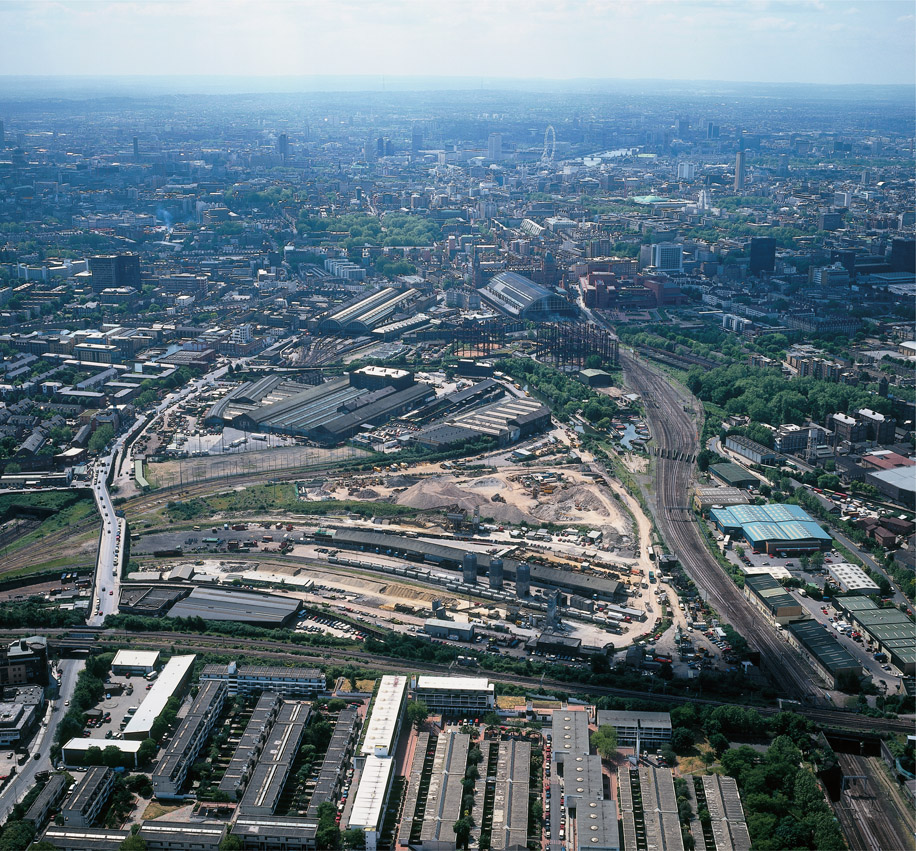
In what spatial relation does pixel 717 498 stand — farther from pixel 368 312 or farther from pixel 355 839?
pixel 368 312

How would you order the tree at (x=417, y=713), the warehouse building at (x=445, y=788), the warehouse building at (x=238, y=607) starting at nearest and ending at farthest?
the warehouse building at (x=445, y=788) → the tree at (x=417, y=713) → the warehouse building at (x=238, y=607)

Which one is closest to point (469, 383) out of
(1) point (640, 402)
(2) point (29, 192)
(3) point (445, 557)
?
(1) point (640, 402)

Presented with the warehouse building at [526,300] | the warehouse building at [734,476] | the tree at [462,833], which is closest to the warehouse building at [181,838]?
the tree at [462,833]

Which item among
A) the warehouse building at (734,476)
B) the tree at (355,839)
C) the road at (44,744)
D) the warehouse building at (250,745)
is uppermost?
the tree at (355,839)

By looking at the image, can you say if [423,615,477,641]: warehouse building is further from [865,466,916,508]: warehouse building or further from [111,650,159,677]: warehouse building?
[865,466,916,508]: warehouse building

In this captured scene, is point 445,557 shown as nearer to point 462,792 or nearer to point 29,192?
point 462,792

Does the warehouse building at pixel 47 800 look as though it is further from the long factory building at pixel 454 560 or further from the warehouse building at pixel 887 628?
the warehouse building at pixel 887 628
